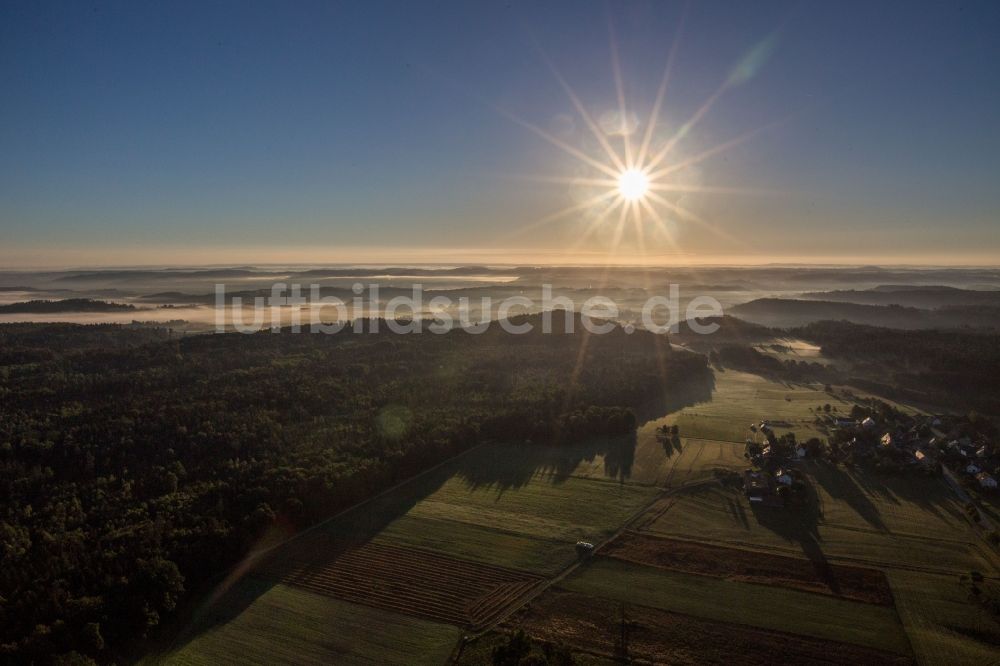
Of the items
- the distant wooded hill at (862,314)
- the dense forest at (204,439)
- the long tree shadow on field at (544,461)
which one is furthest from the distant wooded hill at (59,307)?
the distant wooded hill at (862,314)

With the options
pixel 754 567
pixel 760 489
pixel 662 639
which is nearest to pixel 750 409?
pixel 760 489

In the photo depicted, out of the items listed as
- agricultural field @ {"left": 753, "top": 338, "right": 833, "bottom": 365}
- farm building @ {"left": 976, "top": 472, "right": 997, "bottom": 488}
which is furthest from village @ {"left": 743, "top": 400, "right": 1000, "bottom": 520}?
agricultural field @ {"left": 753, "top": 338, "right": 833, "bottom": 365}

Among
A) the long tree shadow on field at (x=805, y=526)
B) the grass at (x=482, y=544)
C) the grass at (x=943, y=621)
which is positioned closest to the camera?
the grass at (x=943, y=621)

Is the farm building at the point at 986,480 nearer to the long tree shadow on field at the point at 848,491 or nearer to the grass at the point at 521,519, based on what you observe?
the long tree shadow on field at the point at 848,491

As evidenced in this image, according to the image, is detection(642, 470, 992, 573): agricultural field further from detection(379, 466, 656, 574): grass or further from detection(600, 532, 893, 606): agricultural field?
detection(379, 466, 656, 574): grass

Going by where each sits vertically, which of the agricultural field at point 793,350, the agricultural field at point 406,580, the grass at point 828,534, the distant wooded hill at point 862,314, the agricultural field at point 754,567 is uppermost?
the distant wooded hill at point 862,314

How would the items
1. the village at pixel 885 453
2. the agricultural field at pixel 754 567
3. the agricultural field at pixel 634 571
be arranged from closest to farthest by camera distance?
the agricultural field at pixel 634 571, the agricultural field at pixel 754 567, the village at pixel 885 453
